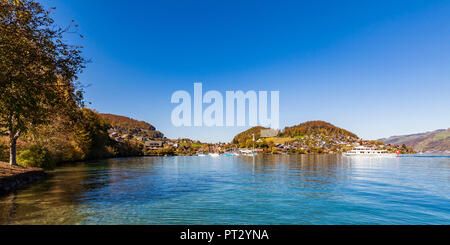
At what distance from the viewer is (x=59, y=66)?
55.1ft

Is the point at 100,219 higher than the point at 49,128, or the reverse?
the point at 49,128

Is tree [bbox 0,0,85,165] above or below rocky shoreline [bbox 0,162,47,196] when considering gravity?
above

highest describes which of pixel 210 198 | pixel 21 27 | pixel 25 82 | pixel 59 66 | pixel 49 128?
pixel 21 27

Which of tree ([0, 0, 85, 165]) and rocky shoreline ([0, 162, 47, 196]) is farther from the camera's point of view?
rocky shoreline ([0, 162, 47, 196])

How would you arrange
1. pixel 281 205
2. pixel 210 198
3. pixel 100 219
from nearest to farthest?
pixel 100 219 → pixel 281 205 → pixel 210 198

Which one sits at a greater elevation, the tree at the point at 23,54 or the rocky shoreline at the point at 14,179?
the tree at the point at 23,54

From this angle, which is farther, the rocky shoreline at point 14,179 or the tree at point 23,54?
the rocky shoreline at point 14,179

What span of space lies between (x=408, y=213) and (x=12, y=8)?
2579 cm

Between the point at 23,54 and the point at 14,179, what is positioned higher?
the point at 23,54

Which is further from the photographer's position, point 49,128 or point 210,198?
point 49,128

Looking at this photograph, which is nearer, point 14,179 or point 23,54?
point 23,54
